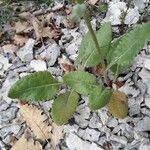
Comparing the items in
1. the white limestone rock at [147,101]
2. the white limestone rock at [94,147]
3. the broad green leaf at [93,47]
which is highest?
the broad green leaf at [93,47]

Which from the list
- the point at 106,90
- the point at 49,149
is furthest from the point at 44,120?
the point at 106,90

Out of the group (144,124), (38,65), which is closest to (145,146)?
(144,124)

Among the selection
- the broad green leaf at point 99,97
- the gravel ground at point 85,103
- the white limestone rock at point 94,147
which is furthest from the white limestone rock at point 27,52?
the white limestone rock at point 94,147

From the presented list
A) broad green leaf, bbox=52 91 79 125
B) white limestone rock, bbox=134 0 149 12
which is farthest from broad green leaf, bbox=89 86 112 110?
white limestone rock, bbox=134 0 149 12

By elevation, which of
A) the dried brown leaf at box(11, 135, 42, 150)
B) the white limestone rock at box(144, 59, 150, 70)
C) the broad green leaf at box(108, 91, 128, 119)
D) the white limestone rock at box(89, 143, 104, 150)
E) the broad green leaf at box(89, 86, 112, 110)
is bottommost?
the white limestone rock at box(89, 143, 104, 150)

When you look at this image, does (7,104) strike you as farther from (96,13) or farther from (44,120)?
(96,13)

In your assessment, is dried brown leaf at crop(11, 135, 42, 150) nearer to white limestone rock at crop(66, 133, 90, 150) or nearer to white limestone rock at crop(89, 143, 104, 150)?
white limestone rock at crop(66, 133, 90, 150)

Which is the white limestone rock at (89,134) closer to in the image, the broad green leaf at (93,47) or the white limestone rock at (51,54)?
the broad green leaf at (93,47)
